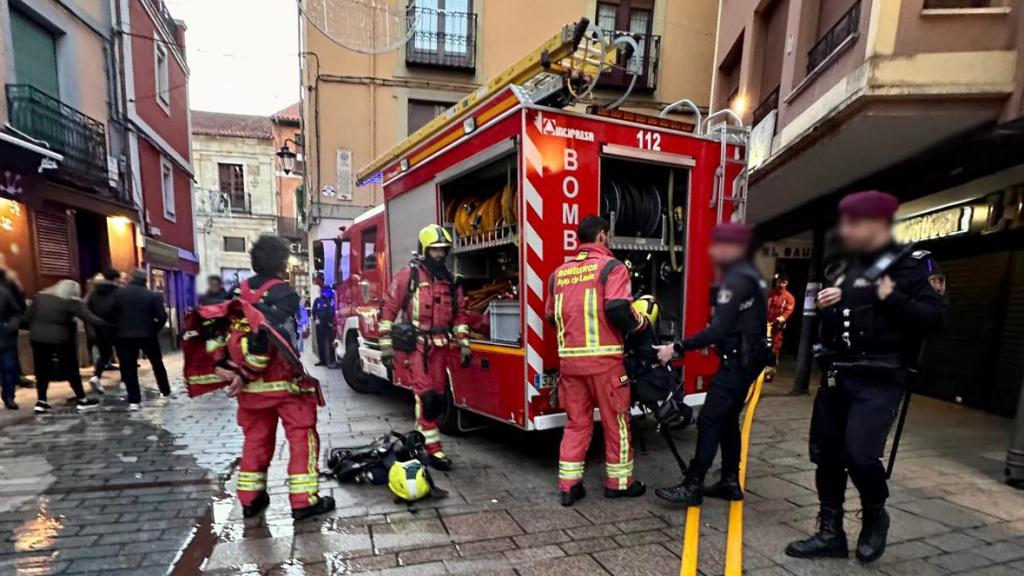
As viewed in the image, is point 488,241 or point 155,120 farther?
point 155,120

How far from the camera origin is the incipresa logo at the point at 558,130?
3416 mm

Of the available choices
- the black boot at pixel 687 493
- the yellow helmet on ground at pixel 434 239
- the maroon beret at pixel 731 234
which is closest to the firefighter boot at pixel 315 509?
the yellow helmet on ground at pixel 434 239

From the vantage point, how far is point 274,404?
3072 millimetres

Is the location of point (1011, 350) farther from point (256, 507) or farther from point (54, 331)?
point (54, 331)

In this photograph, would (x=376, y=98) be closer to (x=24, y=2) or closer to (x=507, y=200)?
(x=24, y=2)

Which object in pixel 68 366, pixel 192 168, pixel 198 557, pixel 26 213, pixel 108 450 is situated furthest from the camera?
pixel 192 168

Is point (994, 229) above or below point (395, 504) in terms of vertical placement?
above

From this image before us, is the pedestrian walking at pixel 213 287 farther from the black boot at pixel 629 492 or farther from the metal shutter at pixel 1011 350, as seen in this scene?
the metal shutter at pixel 1011 350

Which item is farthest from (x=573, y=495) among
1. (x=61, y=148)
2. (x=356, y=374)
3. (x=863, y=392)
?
(x=61, y=148)

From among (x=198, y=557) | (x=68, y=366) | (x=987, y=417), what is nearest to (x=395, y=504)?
(x=198, y=557)

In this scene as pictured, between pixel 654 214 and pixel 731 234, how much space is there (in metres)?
3.43

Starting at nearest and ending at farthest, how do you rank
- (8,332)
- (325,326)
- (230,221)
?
(230,221) → (8,332) → (325,326)

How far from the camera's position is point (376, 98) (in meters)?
12.7

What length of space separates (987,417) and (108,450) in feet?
32.0
